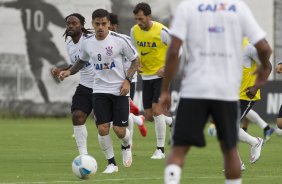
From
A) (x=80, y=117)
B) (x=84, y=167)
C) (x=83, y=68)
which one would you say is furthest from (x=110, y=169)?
(x=83, y=68)

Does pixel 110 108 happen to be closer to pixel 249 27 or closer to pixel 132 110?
pixel 249 27

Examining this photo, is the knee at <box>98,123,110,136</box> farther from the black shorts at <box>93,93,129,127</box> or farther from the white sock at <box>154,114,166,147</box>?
the white sock at <box>154,114,166,147</box>

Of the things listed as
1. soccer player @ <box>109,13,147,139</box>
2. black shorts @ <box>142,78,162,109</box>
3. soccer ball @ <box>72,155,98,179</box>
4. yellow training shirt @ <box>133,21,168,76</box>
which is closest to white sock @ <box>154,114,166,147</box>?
black shorts @ <box>142,78,162,109</box>

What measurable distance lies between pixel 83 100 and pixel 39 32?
15308mm

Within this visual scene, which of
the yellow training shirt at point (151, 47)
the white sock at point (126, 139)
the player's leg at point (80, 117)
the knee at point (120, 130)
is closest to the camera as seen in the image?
the knee at point (120, 130)

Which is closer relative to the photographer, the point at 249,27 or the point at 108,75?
the point at 249,27

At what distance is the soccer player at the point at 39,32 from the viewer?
2931 cm

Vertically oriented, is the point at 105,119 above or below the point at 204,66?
below

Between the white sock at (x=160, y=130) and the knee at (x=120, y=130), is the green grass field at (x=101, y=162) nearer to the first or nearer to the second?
the white sock at (x=160, y=130)

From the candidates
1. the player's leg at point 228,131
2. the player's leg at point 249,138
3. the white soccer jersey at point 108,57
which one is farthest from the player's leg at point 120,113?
the player's leg at point 228,131

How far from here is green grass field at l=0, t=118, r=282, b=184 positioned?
12.4 m

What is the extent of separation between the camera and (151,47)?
1672 cm

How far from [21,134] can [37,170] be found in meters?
8.95

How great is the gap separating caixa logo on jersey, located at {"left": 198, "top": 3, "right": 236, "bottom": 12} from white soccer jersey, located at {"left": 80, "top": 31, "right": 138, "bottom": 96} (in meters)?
5.01
